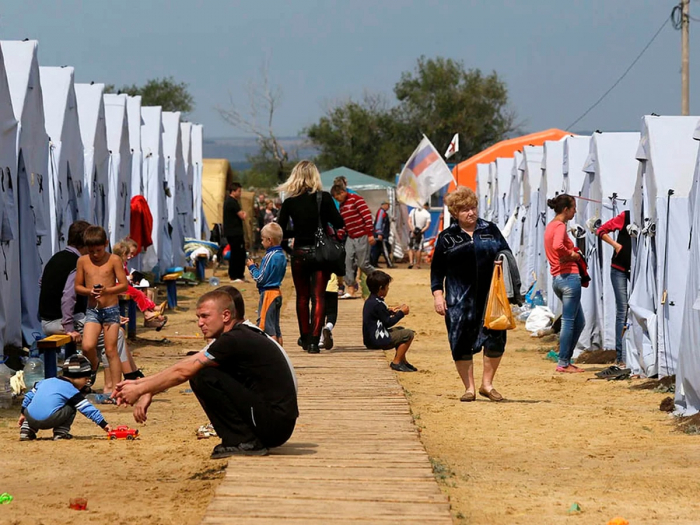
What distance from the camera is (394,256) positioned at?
120ft

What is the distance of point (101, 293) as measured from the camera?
9422 millimetres

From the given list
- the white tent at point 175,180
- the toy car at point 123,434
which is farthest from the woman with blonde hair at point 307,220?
the white tent at point 175,180

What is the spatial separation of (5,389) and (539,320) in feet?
29.0

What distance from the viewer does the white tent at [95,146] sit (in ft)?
58.5

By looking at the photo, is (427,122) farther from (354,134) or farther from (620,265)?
(620,265)

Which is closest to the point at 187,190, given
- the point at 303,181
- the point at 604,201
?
the point at 604,201

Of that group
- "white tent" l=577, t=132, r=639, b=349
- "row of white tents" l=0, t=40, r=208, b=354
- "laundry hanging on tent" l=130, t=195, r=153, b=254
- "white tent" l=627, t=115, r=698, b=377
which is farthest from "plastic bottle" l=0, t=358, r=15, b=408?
"laundry hanging on tent" l=130, t=195, r=153, b=254

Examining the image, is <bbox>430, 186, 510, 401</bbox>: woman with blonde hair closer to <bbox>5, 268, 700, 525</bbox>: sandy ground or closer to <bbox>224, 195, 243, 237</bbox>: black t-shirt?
<bbox>5, 268, 700, 525</bbox>: sandy ground

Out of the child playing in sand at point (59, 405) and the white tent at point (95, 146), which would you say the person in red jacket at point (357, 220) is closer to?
the white tent at point (95, 146)

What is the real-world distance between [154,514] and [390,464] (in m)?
1.35

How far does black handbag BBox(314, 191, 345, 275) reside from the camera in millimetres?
11312

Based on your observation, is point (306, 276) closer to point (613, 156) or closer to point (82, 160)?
point (613, 156)

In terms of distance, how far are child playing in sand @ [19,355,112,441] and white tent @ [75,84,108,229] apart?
31.9 ft

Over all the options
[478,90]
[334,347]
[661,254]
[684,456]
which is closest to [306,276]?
[334,347]
